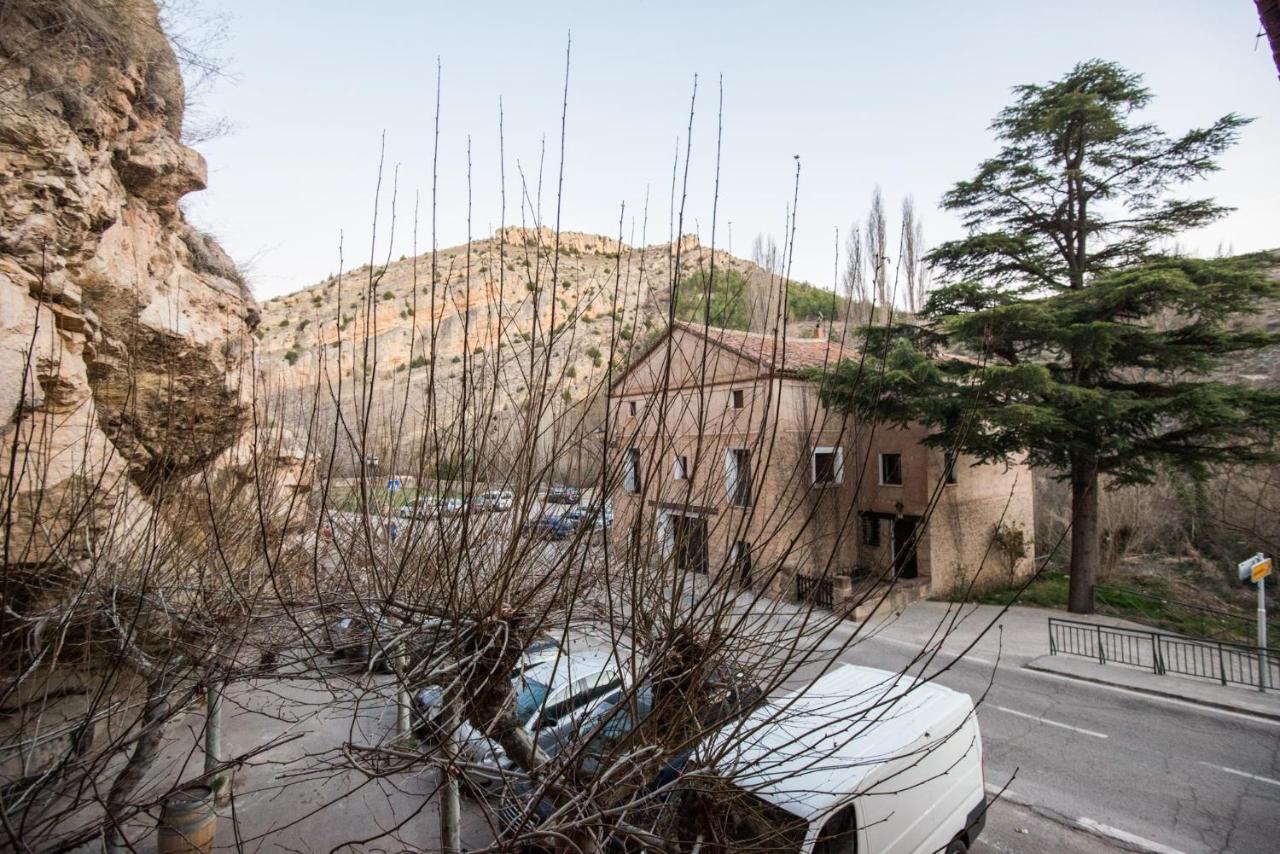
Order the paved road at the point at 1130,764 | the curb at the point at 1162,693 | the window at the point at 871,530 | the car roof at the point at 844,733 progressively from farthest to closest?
the window at the point at 871,530, the curb at the point at 1162,693, the paved road at the point at 1130,764, the car roof at the point at 844,733

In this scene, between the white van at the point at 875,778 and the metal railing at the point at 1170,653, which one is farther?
the metal railing at the point at 1170,653

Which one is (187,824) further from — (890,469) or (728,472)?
(890,469)

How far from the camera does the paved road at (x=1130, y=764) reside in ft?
18.6

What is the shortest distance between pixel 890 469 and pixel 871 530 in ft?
6.51

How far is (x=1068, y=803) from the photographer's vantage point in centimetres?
611

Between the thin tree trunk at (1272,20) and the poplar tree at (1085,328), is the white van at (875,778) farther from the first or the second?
the poplar tree at (1085,328)

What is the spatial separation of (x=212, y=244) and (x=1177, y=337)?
20.1 m

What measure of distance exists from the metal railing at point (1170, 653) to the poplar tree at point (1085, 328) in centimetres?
216

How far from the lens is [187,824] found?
4848 millimetres

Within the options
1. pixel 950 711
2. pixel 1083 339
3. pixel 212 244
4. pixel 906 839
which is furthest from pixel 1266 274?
pixel 212 244

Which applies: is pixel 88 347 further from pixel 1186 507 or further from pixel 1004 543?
pixel 1186 507

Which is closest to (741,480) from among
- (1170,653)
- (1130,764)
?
(1130,764)

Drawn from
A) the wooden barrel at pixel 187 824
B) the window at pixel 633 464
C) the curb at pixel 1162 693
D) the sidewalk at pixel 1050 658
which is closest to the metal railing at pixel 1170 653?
the sidewalk at pixel 1050 658

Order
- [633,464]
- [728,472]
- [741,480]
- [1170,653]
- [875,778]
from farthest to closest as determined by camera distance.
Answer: [1170,653] → [875,778] → [728,472] → [633,464] → [741,480]
